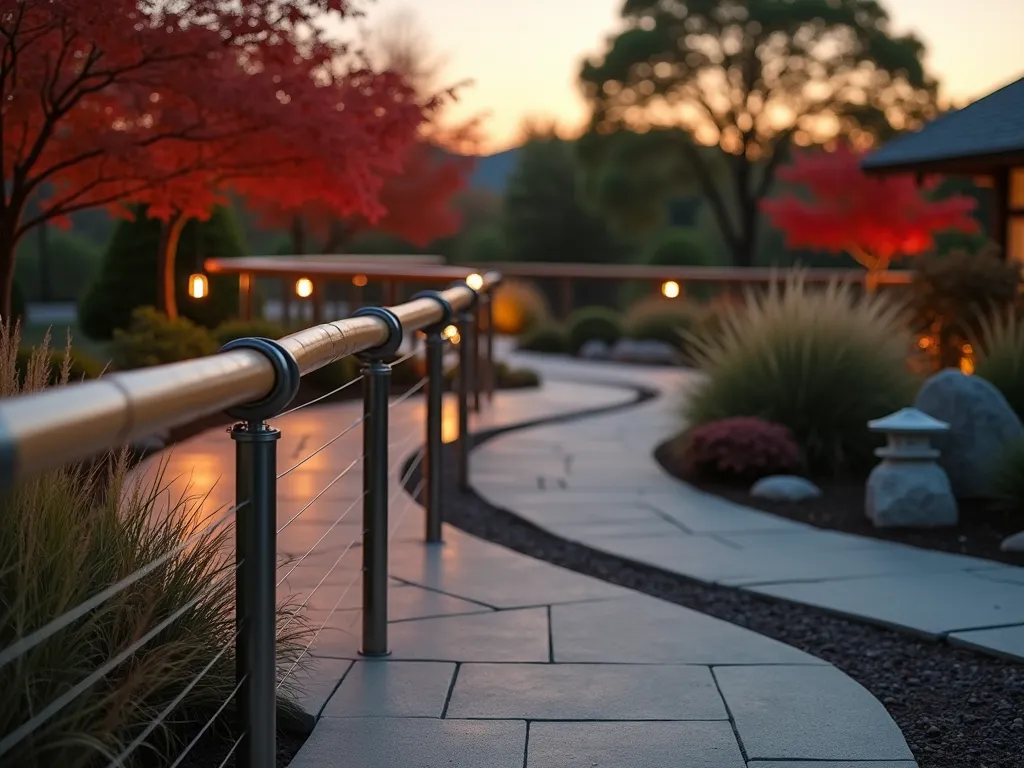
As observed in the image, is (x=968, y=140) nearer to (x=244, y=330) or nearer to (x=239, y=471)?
(x=244, y=330)

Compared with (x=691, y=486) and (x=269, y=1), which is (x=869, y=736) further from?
(x=269, y=1)

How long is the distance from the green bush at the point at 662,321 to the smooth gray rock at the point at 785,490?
400 inches

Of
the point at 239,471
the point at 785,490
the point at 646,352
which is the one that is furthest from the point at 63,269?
the point at 239,471

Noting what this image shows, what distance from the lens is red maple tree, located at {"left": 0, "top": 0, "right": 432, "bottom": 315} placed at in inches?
239

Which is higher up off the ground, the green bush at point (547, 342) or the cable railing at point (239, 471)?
the cable railing at point (239, 471)

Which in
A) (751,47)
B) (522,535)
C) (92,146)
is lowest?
(522,535)

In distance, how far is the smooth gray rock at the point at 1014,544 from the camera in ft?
17.1

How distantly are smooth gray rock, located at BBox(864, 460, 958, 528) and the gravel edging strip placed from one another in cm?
139

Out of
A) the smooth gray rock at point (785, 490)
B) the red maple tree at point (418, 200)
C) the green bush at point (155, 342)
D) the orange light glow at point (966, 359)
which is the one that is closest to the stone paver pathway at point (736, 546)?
the smooth gray rock at point (785, 490)

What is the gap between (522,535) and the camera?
18.9 feet

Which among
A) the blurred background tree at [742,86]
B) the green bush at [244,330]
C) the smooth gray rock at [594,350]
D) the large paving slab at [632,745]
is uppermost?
the blurred background tree at [742,86]

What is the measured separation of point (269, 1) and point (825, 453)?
12.6ft

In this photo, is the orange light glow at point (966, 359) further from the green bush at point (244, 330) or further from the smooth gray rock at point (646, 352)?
the smooth gray rock at point (646, 352)

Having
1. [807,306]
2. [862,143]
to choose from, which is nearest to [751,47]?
[862,143]
